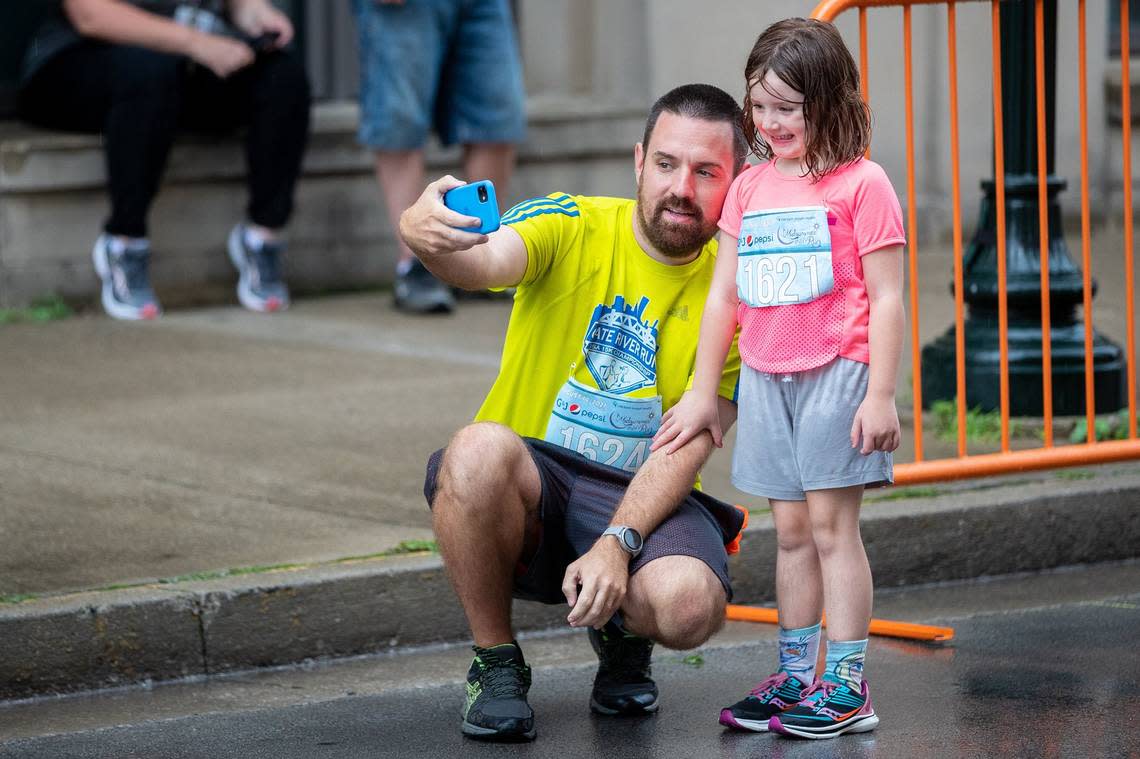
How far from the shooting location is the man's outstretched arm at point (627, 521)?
355 cm

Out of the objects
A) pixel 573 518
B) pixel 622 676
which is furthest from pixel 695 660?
pixel 573 518

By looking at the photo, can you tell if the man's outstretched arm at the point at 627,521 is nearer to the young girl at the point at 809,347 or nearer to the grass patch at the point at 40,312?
the young girl at the point at 809,347

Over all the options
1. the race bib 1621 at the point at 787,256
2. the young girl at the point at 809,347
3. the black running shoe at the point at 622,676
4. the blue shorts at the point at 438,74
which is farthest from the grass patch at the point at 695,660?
the blue shorts at the point at 438,74

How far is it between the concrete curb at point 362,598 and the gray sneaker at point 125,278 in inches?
137

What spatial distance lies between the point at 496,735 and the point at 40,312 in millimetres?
4694

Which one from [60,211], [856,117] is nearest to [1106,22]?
[60,211]

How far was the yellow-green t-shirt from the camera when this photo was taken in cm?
389

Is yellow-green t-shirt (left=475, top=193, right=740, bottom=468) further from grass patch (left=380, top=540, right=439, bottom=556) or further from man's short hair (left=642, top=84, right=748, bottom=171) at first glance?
grass patch (left=380, top=540, right=439, bottom=556)

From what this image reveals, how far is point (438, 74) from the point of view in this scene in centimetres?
792

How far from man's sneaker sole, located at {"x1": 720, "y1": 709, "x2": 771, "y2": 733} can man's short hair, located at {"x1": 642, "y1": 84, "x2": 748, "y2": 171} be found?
3.72ft

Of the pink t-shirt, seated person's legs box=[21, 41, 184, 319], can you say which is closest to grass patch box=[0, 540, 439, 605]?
the pink t-shirt

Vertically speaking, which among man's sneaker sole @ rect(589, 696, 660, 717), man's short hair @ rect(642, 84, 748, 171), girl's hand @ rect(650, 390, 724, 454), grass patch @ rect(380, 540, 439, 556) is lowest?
man's sneaker sole @ rect(589, 696, 660, 717)

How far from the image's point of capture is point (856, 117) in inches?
144

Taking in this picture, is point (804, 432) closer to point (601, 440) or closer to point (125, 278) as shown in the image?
point (601, 440)
